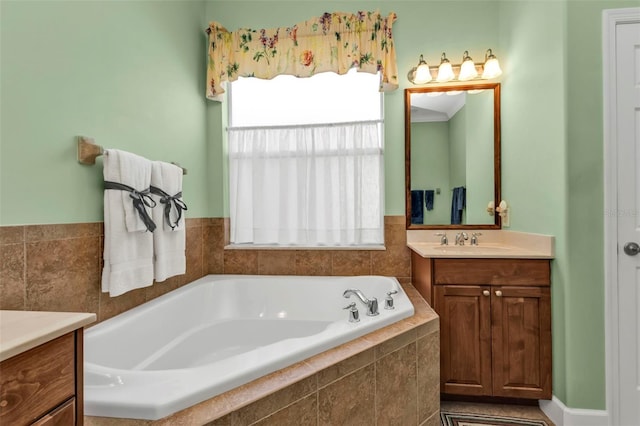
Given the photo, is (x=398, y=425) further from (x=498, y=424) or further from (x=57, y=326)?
(x=57, y=326)

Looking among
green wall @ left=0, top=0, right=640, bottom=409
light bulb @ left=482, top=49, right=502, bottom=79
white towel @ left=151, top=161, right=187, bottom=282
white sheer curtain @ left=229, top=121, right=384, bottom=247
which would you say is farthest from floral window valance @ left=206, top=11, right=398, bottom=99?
white towel @ left=151, top=161, right=187, bottom=282

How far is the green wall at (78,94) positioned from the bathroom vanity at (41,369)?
Result: 0.66 meters

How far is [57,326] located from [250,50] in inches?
89.6

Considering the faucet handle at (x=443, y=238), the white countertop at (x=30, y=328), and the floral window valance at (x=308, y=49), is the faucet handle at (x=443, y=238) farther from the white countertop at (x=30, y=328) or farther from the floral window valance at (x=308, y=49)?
the white countertop at (x=30, y=328)

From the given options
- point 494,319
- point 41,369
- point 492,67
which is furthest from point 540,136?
point 41,369

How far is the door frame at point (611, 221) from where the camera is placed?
4.99 feet

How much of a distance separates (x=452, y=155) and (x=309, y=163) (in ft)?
3.65

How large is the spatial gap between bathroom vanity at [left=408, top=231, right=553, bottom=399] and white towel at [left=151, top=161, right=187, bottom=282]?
1.50m

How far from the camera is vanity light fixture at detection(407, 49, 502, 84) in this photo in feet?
7.14

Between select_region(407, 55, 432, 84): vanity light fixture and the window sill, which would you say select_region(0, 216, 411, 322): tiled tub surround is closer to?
the window sill

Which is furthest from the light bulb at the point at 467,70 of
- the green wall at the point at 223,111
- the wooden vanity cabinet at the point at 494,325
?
the wooden vanity cabinet at the point at 494,325

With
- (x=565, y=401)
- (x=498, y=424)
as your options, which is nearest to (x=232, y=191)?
(x=498, y=424)

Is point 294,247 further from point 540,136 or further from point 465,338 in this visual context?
point 540,136

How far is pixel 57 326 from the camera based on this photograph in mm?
686
